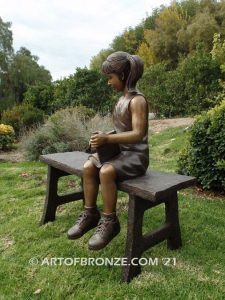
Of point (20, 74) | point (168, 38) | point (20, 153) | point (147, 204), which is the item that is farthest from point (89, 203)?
point (20, 74)

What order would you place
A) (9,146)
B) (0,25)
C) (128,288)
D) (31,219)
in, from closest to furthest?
(128,288) → (31,219) → (9,146) → (0,25)

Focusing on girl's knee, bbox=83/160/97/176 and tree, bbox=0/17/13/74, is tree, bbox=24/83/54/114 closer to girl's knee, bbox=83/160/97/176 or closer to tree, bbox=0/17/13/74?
tree, bbox=0/17/13/74

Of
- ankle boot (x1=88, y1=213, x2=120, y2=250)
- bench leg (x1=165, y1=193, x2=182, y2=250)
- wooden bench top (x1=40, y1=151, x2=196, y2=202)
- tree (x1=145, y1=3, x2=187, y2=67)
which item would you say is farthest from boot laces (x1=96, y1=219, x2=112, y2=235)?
tree (x1=145, y1=3, x2=187, y2=67)

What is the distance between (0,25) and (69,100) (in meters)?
18.3

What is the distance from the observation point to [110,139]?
9.60 feet

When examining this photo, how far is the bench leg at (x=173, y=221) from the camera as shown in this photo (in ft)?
10.7

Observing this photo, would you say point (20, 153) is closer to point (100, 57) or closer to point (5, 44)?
point (5, 44)

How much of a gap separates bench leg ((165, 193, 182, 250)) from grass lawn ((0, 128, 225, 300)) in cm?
7

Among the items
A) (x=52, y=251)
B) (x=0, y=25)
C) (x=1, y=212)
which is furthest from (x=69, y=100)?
(x=0, y=25)

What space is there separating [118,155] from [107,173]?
0.75 feet

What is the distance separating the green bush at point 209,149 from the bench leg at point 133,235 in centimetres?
198

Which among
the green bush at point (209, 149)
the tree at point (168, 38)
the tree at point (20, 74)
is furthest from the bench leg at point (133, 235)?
the tree at point (20, 74)

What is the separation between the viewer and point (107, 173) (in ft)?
9.53

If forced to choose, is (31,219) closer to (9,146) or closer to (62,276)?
(62,276)
